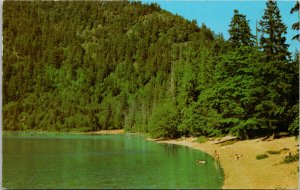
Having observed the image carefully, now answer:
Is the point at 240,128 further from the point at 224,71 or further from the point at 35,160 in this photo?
the point at 35,160

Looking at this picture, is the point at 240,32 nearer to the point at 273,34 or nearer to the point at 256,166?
the point at 273,34

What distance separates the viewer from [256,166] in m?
30.9

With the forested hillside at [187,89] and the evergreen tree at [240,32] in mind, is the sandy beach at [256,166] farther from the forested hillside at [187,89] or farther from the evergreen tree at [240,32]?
the evergreen tree at [240,32]

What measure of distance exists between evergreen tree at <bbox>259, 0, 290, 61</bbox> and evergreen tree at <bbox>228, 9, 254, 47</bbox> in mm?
6103

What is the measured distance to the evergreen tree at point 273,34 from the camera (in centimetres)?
4064

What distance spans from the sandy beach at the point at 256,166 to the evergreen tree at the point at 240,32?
453 inches

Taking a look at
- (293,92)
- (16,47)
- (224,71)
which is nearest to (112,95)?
(16,47)

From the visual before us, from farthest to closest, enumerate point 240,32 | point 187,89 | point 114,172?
point 187,89
point 240,32
point 114,172

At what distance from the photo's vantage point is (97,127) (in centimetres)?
14262

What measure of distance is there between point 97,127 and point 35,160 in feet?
331

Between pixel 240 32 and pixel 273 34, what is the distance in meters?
7.64

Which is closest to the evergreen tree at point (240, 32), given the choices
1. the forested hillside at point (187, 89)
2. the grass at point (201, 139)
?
the forested hillside at point (187, 89)

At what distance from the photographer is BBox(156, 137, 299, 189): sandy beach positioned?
25.1 metres

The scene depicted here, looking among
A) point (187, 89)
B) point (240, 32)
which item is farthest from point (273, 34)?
point (187, 89)
